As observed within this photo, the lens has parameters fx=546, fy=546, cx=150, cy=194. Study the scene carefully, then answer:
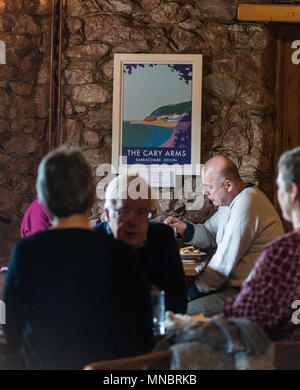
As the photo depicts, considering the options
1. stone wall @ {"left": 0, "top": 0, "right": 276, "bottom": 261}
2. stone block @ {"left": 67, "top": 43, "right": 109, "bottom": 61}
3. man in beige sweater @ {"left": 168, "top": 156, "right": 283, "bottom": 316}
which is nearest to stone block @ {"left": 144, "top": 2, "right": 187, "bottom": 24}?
stone wall @ {"left": 0, "top": 0, "right": 276, "bottom": 261}

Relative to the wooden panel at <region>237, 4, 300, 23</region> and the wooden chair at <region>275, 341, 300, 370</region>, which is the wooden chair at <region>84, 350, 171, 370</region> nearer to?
the wooden chair at <region>275, 341, 300, 370</region>

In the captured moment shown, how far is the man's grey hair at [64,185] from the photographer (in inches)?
62.1

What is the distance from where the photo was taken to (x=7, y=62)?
4367mm

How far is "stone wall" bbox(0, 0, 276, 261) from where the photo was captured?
4336 mm

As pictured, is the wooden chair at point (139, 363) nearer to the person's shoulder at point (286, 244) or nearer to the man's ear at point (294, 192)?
the person's shoulder at point (286, 244)

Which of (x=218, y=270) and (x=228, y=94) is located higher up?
Answer: (x=228, y=94)

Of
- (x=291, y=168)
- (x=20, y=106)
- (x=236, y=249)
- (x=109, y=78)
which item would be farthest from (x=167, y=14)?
(x=291, y=168)

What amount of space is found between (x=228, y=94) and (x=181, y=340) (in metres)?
3.13

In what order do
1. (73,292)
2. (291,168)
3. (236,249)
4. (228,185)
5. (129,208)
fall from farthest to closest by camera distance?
(228,185) < (236,249) < (129,208) < (291,168) < (73,292)

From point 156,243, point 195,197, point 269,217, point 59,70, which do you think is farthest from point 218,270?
point 59,70

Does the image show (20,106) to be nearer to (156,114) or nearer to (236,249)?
(156,114)

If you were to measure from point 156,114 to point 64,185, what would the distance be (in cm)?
287

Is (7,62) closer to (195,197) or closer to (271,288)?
(195,197)

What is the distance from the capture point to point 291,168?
1.67 m
